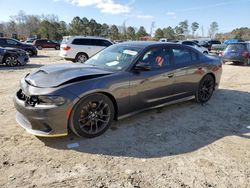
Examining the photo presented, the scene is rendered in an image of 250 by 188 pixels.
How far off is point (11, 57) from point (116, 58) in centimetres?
1028

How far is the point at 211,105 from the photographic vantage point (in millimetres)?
6336

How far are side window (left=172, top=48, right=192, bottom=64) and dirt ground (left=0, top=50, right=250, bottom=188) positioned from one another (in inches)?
45.7

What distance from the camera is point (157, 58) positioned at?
518cm

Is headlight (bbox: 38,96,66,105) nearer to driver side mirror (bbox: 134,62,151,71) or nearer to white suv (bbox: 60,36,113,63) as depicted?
driver side mirror (bbox: 134,62,151,71)

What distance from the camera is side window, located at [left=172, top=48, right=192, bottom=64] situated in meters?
5.57

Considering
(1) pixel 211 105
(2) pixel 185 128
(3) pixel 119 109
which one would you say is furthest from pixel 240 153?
(1) pixel 211 105

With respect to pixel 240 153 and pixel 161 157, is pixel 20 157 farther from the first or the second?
pixel 240 153

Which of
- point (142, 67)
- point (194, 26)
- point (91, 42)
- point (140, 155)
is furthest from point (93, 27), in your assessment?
point (140, 155)

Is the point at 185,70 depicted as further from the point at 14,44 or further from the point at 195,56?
the point at 14,44

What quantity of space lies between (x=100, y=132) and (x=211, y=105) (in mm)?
3218

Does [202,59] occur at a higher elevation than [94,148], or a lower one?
higher

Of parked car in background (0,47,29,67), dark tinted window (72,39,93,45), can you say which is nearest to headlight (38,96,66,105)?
parked car in background (0,47,29,67)

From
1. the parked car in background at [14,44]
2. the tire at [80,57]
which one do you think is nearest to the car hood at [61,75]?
the tire at [80,57]

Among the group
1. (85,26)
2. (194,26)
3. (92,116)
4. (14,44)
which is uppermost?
(194,26)
